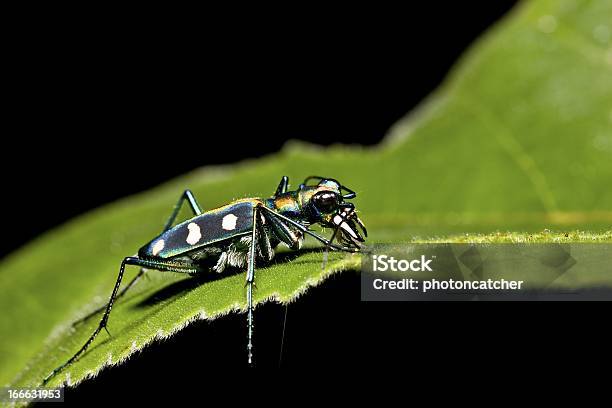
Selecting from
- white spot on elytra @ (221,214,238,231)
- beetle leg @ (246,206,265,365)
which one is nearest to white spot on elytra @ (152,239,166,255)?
white spot on elytra @ (221,214,238,231)

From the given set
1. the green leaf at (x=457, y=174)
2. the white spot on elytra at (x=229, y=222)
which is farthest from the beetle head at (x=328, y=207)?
the white spot on elytra at (x=229, y=222)

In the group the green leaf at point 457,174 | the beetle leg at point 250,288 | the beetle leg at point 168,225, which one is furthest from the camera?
the green leaf at point 457,174

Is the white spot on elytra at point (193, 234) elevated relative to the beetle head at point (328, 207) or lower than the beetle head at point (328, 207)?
lower

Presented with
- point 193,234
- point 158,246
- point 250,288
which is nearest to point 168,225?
point 158,246

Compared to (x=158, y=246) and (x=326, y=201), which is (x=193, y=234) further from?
(x=326, y=201)

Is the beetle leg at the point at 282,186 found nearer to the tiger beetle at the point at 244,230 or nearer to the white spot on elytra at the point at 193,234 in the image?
the tiger beetle at the point at 244,230

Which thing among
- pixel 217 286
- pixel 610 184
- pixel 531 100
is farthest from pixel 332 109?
pixel 217 286

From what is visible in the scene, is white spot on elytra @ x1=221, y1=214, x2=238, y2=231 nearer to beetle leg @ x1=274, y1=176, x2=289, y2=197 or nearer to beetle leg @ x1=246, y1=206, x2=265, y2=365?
beetle leg @ x1=246, y1=206, x2=265, y2=365

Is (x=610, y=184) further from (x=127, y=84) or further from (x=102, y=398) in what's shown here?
(x=127, y=84)
